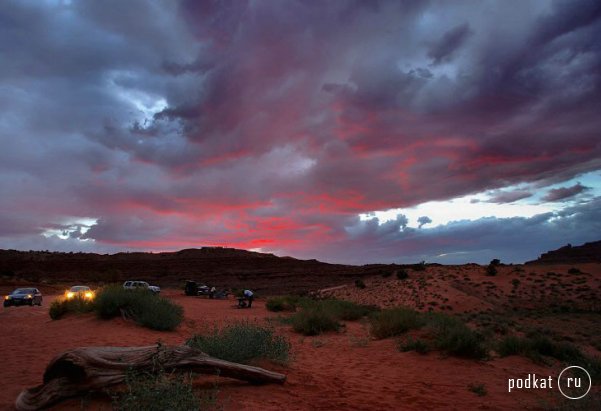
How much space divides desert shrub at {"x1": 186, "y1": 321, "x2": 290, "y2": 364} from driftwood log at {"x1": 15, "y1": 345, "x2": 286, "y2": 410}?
4.75 feet

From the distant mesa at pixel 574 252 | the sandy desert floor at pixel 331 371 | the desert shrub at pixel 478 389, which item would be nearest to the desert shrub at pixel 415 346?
the sandy desert floor at pixel 331 371

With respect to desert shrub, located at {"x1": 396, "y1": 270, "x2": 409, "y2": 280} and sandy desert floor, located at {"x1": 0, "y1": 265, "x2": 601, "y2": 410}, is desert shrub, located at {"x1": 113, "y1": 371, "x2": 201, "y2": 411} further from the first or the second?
desert shrub, located at {"x1": 396, "y1": 270, "x2": 409, "y2": 280}

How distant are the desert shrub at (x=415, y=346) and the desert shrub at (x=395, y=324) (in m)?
2.12

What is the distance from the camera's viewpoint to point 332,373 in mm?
9766

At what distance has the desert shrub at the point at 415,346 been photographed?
12.2 metres

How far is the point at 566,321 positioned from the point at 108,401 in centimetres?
2796

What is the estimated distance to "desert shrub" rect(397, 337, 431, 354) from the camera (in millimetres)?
12250

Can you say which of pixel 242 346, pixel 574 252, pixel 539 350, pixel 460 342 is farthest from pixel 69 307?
pixel 574 252

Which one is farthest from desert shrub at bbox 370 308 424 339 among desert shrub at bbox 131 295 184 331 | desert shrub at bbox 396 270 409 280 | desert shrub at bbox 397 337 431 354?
desert shrub at bbox 396 270 409 280

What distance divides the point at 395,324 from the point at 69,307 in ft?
48.8

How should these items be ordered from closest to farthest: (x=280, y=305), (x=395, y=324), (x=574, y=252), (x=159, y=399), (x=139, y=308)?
(x=159, y=399)
(x=395, y=324)
(x=139, y=308)
(x=280, y=305)
(x=574, y=252)

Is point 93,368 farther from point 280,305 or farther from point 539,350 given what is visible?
point 280,305

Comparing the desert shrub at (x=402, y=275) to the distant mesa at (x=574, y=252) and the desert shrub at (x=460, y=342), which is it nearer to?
the desert shrub at (x=460, y=342)

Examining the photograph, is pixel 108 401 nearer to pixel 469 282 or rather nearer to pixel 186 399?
pixel 186 399
